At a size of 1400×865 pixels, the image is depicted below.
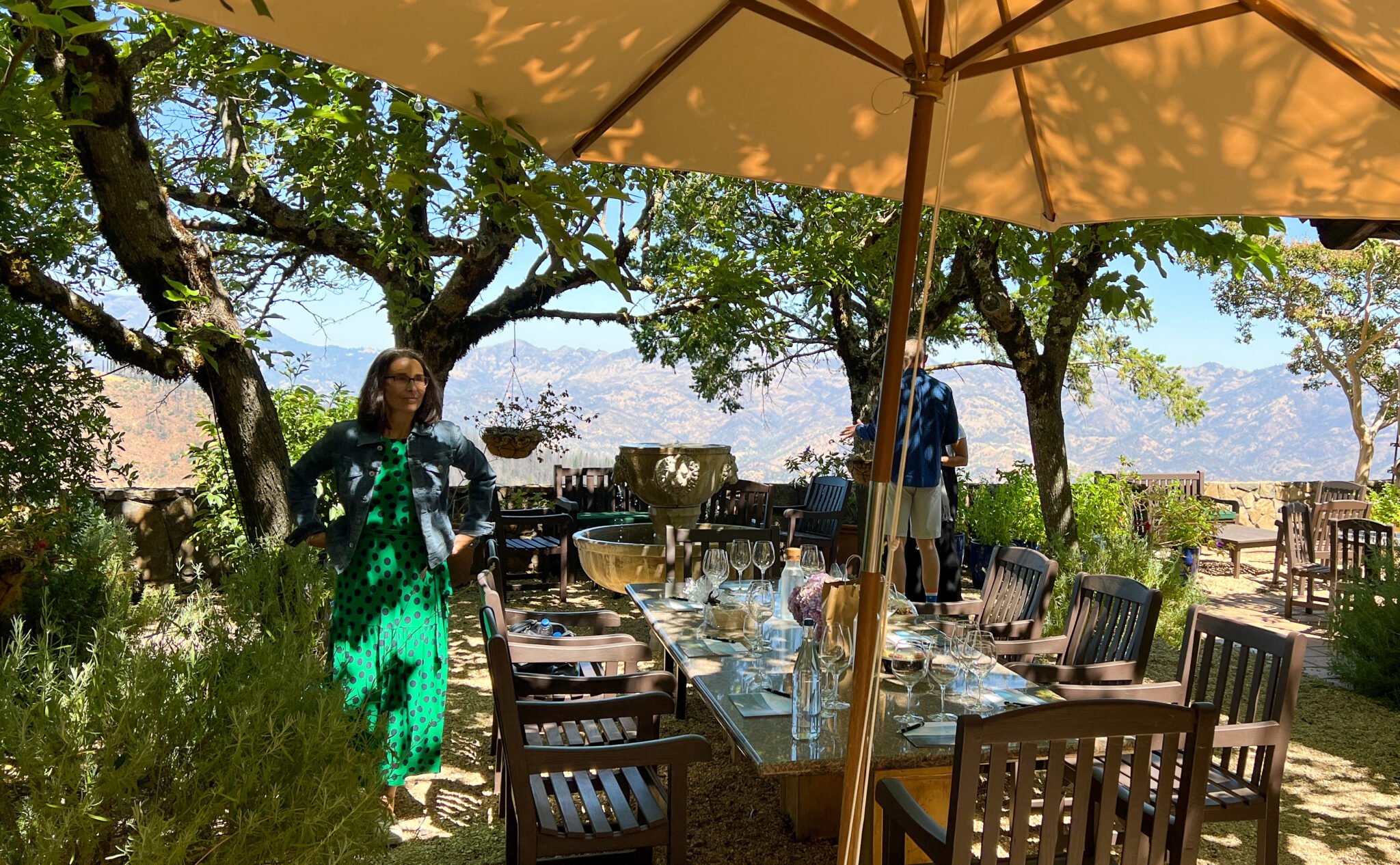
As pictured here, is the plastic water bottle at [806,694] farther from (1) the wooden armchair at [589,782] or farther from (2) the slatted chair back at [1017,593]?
(2) the slatted chair back at [1017,593]

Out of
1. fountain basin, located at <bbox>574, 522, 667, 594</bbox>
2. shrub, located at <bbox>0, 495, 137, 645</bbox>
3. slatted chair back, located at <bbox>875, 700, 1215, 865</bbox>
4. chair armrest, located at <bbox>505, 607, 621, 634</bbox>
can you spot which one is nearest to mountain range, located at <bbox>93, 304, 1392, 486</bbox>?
shrub, located at <bbox>0, 495, 137, 645</bbox>

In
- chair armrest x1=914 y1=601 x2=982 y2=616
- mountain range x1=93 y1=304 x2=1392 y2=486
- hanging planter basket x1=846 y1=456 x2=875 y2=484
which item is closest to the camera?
chair armrest x1=914 y1=601 x2=982 y2=616

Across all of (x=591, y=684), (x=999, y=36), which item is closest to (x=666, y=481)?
(x=591, y=684)

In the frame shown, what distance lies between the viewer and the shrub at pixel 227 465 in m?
7.54

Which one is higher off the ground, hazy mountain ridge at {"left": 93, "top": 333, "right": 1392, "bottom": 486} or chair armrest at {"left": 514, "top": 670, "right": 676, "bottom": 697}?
hazy mountain ridge at {"left": 93, "top": 333, "right": 1392, "bottom": 486}

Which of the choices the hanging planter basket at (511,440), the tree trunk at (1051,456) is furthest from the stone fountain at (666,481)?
the tree trunk at (1051,456)

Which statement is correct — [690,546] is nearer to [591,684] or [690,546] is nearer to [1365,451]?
[591,684]

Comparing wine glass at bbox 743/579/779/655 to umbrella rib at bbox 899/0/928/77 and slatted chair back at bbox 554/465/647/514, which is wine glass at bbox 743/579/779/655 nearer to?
umbrella rib at bbox 899/0/928/77

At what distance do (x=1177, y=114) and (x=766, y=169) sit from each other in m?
1.17

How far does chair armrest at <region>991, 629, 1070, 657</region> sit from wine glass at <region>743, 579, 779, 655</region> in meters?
0.92

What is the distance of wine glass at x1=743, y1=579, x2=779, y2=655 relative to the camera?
3533 mm

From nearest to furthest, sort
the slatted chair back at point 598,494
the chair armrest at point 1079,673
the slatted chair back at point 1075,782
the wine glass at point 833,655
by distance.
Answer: the slatted chair back at point 1075,782, the wine glass at point 833,655, the chair armrest at point 1079,673, the slatted chair back at point 598,494

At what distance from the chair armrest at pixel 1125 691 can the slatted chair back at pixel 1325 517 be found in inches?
269

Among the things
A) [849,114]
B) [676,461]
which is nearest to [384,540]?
[849,114]
